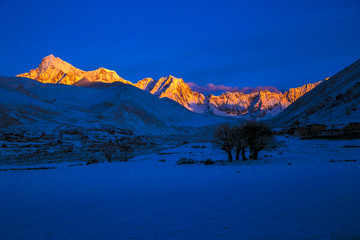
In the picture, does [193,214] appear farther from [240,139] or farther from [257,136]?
[257,136]

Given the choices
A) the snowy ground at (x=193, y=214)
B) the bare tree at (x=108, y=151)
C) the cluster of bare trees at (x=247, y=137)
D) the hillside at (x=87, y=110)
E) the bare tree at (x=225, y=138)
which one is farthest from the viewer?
the hillside at (x=87, y=110)

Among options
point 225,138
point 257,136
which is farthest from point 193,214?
point 257,136

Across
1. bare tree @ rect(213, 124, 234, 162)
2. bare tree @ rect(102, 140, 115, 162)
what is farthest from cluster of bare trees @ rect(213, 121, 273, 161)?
bare tree @ rect(102, 140, 115, 162)

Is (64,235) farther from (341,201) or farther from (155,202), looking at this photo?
(341,201)

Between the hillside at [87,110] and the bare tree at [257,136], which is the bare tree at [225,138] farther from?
the hillside at [87,110]

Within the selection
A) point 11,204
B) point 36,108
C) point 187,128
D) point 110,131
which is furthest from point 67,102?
point 11,204

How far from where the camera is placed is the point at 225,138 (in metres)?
25.4

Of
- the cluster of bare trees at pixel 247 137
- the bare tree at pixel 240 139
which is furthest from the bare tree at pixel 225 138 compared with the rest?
the bare tree at pixel 240 139

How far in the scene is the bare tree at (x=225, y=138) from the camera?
2513cm

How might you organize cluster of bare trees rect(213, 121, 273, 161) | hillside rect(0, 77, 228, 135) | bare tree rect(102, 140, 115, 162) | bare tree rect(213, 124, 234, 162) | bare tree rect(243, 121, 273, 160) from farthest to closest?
hillside rect(0, 77, 228, 135)
bare tree rect(102, 140, 115, 162)
bare tree rect(213, 124, 234, 162)
cluster of bare trees rect(213, 121, 273, 161)
bare tree rect(243, 121, 273, 160)

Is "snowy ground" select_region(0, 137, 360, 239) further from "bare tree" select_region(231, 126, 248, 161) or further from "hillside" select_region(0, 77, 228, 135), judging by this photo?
"hillside" select_region(0, 77, 228, 135)

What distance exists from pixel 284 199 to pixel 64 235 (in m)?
6.81

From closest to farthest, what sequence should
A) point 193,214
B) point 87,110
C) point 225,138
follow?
point 193,214, point 225,138, point 87,110

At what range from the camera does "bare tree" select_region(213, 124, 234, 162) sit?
2513 cm
